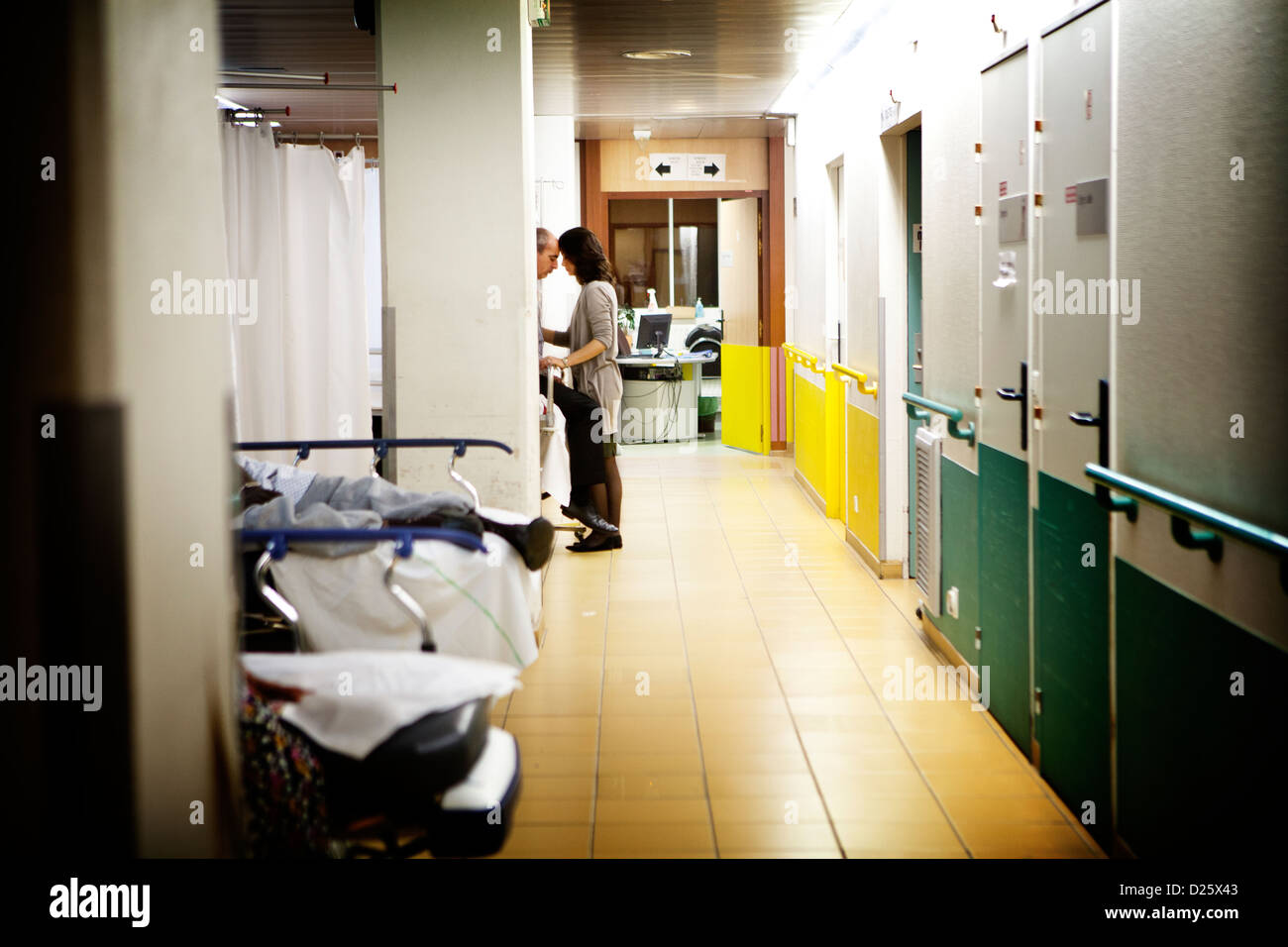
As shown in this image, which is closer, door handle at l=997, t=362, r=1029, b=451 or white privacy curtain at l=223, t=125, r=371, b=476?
door handle at l=997, t=362, r=1029, b=451

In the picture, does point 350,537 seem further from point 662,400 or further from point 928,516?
point 662,400

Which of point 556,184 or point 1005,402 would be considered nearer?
point 1005,402

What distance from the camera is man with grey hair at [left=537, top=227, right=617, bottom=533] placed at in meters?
6.91

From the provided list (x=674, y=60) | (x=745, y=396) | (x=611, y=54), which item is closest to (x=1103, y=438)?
(x=611, y=54)

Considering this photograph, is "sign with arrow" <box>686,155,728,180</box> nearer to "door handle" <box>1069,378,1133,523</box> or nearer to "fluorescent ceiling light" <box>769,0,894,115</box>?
"fluorescent ceiling light" <box>769,0,894,115</box>

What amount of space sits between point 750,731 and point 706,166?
26.1 ft

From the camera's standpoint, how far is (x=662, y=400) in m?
11.7

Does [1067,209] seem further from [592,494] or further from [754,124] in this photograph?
[754,124]

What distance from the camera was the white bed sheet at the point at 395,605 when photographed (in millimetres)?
2551

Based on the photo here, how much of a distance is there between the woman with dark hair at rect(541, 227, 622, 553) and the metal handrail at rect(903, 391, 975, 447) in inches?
86.9

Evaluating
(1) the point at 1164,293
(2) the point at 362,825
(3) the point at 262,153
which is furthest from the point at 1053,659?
(3) the point at 262,153

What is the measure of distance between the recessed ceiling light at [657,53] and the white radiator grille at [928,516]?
2.93 m

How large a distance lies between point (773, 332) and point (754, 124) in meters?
1.71

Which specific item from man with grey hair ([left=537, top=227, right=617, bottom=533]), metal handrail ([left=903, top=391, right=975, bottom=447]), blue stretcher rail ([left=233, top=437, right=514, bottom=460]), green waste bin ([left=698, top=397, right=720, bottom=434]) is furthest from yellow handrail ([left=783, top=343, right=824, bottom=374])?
blue stretcher rail ([left=233, top=437, right=514, bottom=460])
